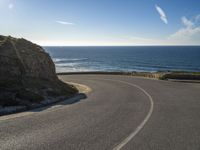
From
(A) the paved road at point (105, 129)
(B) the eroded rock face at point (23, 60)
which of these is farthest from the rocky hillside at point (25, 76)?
(A) the paved road at point (105, 129)

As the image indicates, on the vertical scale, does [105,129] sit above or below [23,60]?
below

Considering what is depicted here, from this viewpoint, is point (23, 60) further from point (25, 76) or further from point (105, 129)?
point (105, 129)

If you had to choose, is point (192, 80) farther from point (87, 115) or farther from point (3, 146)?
point (3, 146)

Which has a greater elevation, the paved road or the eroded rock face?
the eroded rock face

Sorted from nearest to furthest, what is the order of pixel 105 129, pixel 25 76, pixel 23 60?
pixel 105 129 → pixel 25 76 → pixel 23 60

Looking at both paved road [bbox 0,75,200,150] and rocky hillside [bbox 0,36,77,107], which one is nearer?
Result: paved road [bbox 0,75,200,150]

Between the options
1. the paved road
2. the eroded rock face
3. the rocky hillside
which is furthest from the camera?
the eroded rock face

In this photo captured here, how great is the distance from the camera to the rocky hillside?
15953mm

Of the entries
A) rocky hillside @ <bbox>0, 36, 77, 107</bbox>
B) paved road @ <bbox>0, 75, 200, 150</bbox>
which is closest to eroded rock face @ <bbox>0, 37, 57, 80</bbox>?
rocky hillside @ <bbox>0, 36, 77, 107</bbox>

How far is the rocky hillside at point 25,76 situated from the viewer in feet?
52.3

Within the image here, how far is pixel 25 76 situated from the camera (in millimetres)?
20266

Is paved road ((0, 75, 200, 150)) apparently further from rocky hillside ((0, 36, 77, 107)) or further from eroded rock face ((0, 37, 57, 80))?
eroded rock face ((0, 37, 57, 80))

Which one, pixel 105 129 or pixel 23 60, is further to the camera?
pixel 23 60

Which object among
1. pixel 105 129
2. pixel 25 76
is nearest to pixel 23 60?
pixel 25 76
